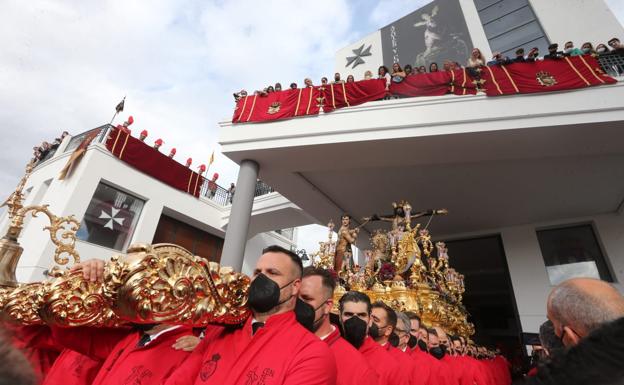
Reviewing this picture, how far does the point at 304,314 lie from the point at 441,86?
583 centimetres

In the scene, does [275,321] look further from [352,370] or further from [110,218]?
[110,218]

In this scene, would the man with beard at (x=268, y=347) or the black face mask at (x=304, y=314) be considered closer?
the man with beard at (x=268, y=347)

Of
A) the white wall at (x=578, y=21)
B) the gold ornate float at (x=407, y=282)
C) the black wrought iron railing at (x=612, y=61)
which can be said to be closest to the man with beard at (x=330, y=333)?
the gold ornate float at (x=407, y=282)

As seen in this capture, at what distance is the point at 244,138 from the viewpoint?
6664 mm

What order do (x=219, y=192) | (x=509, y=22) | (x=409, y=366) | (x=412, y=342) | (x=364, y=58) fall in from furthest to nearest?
(x=219, y=192), (x=364, y=58), (x=509, y=22), (x=412, y=342), (x=409, y=366)

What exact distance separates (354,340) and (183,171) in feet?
34.6

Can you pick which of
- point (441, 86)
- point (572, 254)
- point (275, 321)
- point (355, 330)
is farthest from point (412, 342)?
point (572, 254)

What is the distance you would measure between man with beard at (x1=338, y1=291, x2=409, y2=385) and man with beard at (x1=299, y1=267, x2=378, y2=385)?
10.1 inches

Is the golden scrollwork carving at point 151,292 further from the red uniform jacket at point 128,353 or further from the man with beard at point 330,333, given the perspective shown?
the man with beard at point 330,333

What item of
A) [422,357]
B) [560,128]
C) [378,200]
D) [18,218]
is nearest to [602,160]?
[560,128]

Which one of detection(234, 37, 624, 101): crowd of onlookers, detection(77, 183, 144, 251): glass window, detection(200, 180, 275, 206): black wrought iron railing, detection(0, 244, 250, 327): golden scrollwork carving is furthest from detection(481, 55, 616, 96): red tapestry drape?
detection(77, 183, 144, 251): glass window

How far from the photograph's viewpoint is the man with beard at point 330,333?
5.59 ft

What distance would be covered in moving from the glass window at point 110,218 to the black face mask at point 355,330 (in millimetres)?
9073

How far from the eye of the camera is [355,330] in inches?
83.2
